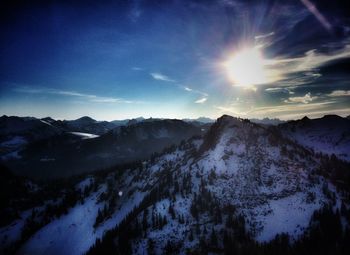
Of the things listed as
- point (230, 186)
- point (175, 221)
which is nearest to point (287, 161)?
point (230, 186)

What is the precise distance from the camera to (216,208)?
417 ft

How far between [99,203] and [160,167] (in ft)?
182

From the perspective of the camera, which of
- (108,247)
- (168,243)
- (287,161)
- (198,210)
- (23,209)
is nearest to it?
(168,243)

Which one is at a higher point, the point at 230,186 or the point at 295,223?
the point at 230,186

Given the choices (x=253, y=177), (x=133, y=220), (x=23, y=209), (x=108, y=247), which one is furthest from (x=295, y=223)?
(x=23, y=209)

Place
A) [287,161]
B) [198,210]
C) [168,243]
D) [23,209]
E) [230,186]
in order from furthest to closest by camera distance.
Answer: [23,209]
[287,161]
[230,186]
[198,210]
[168,243]

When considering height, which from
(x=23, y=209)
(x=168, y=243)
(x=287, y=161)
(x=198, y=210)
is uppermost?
(x=287, y=161)

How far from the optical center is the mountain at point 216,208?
362 ft

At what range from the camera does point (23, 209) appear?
196 meters

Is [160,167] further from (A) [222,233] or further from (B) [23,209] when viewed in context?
(B) [23,209]

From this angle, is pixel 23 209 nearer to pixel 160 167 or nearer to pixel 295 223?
pixel 160 167

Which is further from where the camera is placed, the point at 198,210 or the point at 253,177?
the point at 253,177

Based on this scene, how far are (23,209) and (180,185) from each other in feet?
466

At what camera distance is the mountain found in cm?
11025
